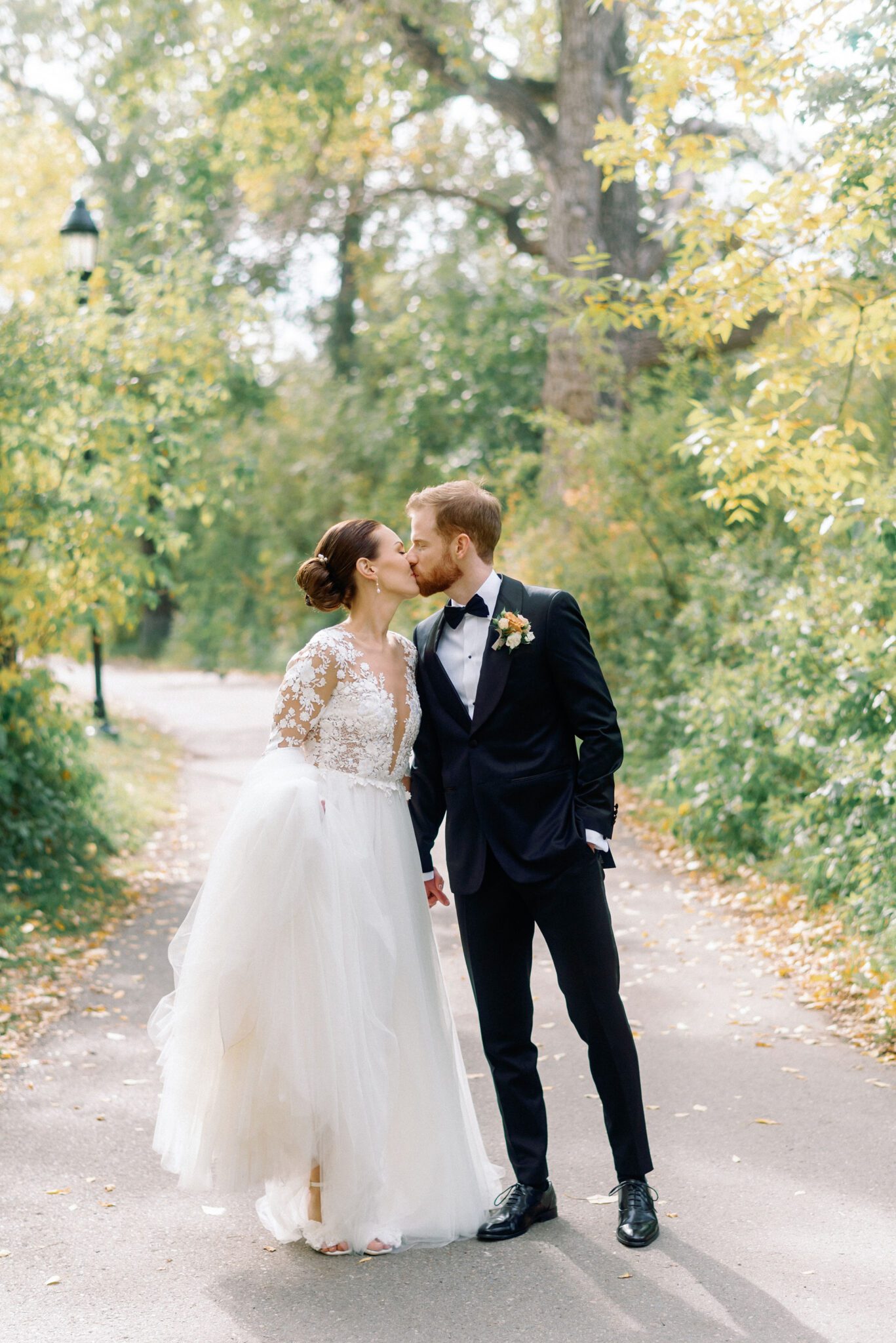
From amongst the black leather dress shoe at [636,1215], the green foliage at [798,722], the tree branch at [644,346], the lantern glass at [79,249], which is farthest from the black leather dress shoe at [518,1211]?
the tree branch at [644,346]

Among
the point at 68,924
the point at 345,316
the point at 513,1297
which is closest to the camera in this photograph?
the point at 513,1297

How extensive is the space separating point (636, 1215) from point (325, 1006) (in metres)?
1.14

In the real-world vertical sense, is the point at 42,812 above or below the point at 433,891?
below

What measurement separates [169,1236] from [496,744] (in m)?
1.84

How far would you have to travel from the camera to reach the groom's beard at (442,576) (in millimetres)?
4004

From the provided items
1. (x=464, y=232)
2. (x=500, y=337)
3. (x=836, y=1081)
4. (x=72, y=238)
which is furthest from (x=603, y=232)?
(x=836, y=1081)

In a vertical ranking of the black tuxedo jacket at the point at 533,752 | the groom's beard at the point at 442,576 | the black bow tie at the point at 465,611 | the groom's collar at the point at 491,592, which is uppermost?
the groom's beard at the point at 442,576

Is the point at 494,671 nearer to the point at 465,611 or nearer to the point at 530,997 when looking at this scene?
the point at 465,611

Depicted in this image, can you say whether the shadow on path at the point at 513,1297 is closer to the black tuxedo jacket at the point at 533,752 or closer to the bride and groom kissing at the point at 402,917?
the bride and groom kissing at the point at 402,917

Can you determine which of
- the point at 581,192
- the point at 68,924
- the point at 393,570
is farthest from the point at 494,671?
the point at 581,192

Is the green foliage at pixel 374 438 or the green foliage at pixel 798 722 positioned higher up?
the green foliage at pixel 374 438

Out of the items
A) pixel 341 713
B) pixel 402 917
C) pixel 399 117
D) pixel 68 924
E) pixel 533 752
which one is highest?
pixel 399 117

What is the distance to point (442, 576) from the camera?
402 centimetres

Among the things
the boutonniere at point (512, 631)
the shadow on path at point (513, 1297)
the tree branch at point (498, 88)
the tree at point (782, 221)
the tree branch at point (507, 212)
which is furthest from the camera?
the tree branch at point (507, 212)
